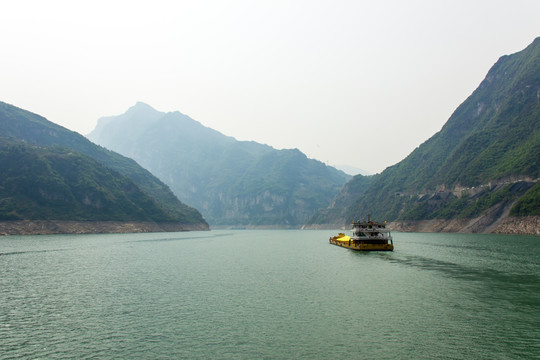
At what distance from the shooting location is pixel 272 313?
4044cm

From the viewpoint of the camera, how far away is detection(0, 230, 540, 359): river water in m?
29.2

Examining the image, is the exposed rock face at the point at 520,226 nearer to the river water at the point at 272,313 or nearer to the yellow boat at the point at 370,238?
the yellow boat at the point at 370,238

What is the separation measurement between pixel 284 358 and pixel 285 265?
58.1 metres

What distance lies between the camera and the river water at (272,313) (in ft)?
95.7

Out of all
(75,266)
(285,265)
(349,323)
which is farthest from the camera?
(285,265)

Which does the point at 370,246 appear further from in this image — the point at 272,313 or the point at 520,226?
the point at 520,226

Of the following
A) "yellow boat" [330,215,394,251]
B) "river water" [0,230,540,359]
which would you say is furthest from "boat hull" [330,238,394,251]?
"river water" [0,230,540,359]

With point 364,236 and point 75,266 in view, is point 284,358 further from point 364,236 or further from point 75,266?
point 364,236

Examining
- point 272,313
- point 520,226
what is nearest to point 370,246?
point 272,313

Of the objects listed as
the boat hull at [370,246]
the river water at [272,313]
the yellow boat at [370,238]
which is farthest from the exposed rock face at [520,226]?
the river water at [272,313]

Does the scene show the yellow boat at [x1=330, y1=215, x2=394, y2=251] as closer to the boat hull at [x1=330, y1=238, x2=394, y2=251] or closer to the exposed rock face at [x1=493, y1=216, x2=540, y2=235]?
the boat hull at [x1=330, y1=238, x2=394, y2=251]

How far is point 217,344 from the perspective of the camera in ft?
100

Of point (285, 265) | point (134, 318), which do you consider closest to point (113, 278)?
point (134, 318)

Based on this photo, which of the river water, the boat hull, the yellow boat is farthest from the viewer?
the yellow boat
